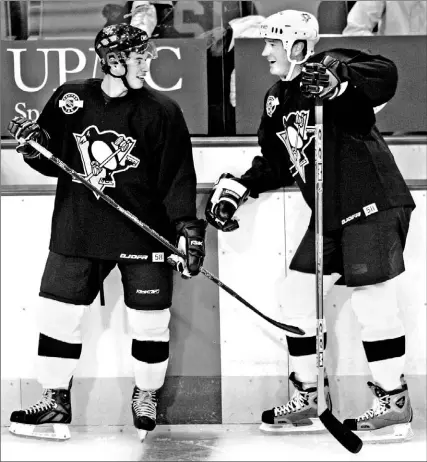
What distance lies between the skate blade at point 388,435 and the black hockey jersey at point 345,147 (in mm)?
693

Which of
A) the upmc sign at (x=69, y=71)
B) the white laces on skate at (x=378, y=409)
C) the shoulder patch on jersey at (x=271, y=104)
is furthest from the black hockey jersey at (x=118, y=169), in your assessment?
the white laces on skate at (x=378, y=409)

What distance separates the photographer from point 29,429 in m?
3.38

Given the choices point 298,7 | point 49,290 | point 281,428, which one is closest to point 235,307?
point 281,428

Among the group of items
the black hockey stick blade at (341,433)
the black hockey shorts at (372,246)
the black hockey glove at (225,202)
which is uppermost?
the black hockey glove at (225,202)

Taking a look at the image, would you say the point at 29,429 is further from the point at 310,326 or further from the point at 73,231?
the point at 310,326

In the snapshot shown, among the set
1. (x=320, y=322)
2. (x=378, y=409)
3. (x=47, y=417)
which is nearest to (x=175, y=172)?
(x=320, y=322)

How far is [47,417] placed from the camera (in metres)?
3.36

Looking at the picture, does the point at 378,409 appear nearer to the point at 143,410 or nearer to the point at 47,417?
the point at 143,410

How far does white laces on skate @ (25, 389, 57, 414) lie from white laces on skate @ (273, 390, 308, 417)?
2.49 feet

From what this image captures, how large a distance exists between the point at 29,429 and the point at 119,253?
2.15ft

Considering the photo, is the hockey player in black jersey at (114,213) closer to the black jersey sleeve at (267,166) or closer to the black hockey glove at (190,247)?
the black hockey glove at (190,247)

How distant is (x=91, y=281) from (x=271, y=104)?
85cm

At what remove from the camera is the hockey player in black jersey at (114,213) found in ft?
11.0

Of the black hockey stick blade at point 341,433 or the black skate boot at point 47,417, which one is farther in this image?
the black skate boot at point 47,417
